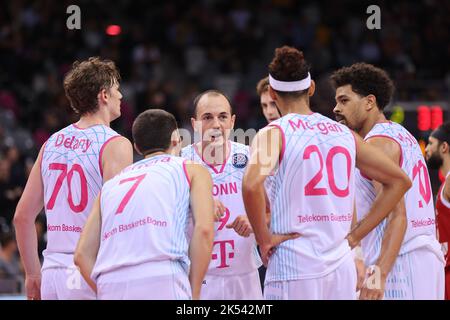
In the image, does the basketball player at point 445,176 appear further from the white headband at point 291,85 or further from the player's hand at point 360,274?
the white headband at point 291,85

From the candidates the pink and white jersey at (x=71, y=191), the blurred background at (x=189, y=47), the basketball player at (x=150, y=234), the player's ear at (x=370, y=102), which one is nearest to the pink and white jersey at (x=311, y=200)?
the basketball player at (x=150, y=234)

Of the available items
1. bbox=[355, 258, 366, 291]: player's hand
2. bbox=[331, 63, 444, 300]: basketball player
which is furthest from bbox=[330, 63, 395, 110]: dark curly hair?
bbox=[355, 258, 366, 291]: player's hand

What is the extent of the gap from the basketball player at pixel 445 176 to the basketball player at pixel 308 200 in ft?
5.73

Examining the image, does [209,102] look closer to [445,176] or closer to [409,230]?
[409,230]

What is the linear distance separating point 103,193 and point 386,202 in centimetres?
174

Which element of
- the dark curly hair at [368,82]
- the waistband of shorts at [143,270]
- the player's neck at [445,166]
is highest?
the dark curly hair at [368,82]

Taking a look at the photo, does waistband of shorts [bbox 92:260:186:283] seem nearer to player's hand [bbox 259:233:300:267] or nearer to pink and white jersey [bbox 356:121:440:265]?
player's hand [bbox 259:233:300:267]

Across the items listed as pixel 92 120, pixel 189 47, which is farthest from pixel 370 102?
pixel 189 47

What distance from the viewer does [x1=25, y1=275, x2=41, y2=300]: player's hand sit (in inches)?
230

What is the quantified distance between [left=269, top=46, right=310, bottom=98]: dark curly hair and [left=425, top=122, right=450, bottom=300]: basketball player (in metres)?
2.04

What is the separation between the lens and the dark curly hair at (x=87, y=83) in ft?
19.0

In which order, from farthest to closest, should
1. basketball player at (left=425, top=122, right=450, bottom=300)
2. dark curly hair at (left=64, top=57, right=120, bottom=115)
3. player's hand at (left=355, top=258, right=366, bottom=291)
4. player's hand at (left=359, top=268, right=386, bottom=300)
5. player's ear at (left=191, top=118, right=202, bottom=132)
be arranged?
basketball player at (left=425, top=122, right=450, bottom=300), player's ear at (left=191, top=118, right=202, bottom=132), dark curly hair at (left=64, top=57, right=120, bottom=115), player's hand at (left=355, top=258, right=366, bottom=291), player's hand at (left=359, top=268, right=386, bottom=300)

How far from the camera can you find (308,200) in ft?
16.7
